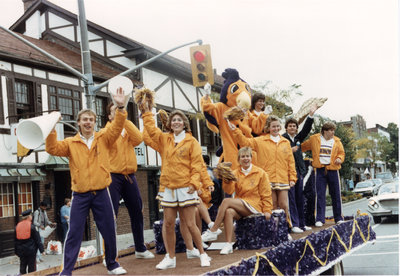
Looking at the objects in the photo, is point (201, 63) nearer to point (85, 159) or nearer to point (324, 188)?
point (324, 188)

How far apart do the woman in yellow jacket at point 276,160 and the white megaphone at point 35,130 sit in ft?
10.2

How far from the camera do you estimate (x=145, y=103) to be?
17.5ft

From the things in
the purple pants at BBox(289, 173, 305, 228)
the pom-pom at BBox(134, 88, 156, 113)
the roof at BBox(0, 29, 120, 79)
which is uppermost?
the roof at BBox(0, 29, 120, 79)

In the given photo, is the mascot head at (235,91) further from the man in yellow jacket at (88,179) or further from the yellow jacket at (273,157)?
the man in yellow jacket at (88,179)

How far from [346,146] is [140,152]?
17938mm

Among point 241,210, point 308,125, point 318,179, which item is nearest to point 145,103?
point 241,210

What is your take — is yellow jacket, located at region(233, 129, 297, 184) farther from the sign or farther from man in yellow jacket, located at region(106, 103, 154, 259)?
the sign

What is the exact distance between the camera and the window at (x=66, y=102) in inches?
717

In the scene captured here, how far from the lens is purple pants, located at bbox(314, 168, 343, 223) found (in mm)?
8172

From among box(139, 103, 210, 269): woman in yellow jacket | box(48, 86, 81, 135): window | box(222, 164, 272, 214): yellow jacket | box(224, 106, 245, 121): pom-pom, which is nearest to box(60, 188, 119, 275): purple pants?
box(139, 103, 210, 269): woman in yellow jacket

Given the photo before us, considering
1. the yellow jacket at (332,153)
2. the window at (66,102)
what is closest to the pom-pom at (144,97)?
the yellow jacket at (332,153)

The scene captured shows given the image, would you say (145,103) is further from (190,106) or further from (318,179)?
(190,106)

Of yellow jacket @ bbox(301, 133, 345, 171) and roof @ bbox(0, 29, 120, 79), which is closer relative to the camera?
yellow jacket @ bbox(301, 133, 345, 171)

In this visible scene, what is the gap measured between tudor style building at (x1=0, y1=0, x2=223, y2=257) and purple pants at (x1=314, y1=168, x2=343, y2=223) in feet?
18.3
